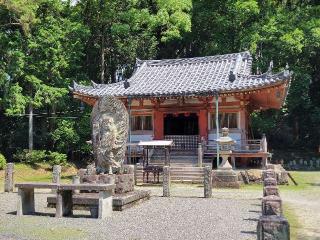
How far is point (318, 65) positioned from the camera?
3281 centimetres

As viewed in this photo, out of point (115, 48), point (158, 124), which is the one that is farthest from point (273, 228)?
Result: point (115, 48)

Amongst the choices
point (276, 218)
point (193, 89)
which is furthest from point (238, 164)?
point (276, 218)

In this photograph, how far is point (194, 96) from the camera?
2138 cm

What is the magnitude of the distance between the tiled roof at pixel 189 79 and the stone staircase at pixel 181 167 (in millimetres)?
3412

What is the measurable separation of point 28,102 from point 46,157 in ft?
12.3

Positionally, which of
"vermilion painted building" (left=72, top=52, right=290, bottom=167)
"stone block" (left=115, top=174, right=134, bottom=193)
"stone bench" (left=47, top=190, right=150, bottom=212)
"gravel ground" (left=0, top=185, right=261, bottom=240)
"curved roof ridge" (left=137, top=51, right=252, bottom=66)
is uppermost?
"curved roof ridge" (left=137, top=51, right=252, bottom=66)

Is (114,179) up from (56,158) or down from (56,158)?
down

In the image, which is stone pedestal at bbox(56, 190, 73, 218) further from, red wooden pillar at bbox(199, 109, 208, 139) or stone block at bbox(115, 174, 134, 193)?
red wooden pillar at bbox(199, 109, 208, 139)

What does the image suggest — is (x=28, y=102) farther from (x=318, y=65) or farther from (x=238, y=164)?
(x=318, y=65)

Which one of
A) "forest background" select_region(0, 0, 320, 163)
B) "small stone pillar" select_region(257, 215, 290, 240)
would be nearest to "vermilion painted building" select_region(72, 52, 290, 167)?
"forest background" select_region(0, 0, 320, 163)

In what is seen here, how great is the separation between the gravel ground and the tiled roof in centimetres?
970

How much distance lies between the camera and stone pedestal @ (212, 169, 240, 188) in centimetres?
1603

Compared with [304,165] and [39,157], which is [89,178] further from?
[304,165]

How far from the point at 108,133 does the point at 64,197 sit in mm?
2397
